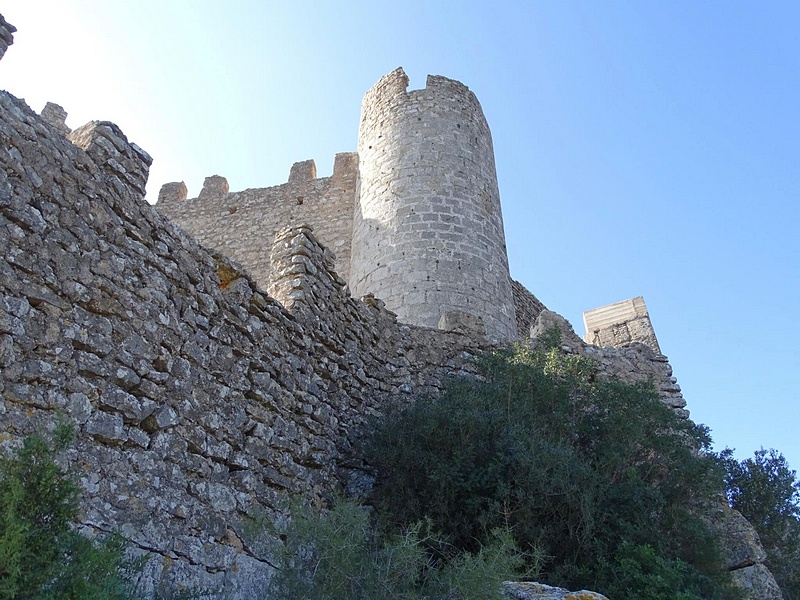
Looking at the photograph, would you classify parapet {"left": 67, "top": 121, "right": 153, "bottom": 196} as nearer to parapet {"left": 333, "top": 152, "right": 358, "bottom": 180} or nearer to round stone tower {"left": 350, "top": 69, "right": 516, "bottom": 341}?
round stone tower {"left": 350, "top": 69, "right": 516, "bottom": 341}

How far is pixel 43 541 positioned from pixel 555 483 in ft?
12.0

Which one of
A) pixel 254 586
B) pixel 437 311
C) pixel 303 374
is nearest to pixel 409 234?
pixel 437 311

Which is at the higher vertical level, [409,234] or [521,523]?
[409,234]

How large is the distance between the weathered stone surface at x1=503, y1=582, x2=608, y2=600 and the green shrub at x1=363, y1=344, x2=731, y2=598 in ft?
2.78

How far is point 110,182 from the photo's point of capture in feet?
13.5

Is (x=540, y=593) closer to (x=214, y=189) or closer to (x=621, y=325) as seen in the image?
(x=621, y=325)

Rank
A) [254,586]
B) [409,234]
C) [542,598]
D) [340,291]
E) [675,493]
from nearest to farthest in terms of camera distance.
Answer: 1. [542,598]
2. [254,586]
3. [675,493]
4. [340,291]
5. [409,234]

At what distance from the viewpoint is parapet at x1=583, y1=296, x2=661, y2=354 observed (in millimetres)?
13141

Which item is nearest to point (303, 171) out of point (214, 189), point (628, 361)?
point (214, 189)

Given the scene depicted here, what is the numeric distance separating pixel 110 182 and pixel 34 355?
130 centimetres

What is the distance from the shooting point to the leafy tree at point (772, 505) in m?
6.80

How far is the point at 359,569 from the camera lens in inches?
146

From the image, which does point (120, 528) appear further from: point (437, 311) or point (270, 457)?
point (437, 311)

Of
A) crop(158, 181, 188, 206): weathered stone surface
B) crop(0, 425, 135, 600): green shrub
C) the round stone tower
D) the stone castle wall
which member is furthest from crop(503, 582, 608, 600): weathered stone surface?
crop(158, 181, 188, 206): weathered stone surface
